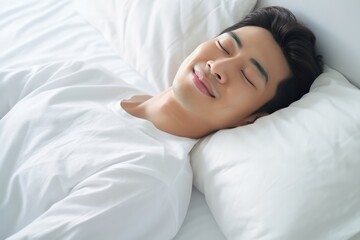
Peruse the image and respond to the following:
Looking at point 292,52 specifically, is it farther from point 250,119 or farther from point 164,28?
point 164,28

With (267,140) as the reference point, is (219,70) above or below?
above

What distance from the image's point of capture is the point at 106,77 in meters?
1.28

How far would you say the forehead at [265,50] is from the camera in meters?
1.05

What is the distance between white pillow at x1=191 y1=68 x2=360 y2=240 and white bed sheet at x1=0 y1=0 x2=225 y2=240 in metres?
0.59

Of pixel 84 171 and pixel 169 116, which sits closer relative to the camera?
pixel 84 171

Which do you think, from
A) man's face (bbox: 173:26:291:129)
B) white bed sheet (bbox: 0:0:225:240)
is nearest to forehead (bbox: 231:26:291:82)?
man's face (bbox: 173:26:291:129)

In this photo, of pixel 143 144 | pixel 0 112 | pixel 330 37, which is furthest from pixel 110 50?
pixel 330 37

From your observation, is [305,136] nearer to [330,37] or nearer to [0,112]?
[330,37]

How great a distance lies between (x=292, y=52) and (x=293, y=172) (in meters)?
0.43

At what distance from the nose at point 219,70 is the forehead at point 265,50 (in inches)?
3.7

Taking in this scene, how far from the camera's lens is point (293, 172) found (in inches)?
32.6

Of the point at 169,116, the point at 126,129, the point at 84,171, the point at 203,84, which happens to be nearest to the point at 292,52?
the point at 203,84

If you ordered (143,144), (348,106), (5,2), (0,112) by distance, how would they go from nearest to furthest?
1. (348,106)
2. (143,144)
3. (0,112)
4. (5,2)

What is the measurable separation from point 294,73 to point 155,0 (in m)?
0.63
